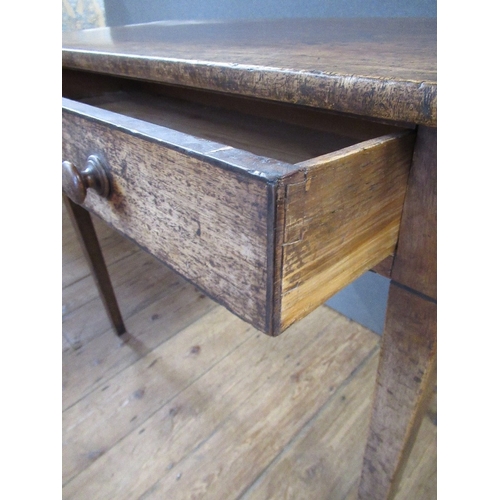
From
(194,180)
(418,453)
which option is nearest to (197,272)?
(194,180)

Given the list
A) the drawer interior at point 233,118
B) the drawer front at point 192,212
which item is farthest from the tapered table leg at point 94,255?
the drawer front at point 192,212

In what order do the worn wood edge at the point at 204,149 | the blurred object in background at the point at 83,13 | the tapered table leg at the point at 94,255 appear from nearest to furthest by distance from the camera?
the worn wood edge at the point at 204,149 < the tapered table leg at the point at 94,255 < the blurred object in background at the point at 83,13

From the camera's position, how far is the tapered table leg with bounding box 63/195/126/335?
86cm

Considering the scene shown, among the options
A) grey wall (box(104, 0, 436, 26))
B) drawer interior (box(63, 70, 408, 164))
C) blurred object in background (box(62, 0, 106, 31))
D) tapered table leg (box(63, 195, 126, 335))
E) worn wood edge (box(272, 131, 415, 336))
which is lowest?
tapered table leg (box(63, 195, 126, 335))

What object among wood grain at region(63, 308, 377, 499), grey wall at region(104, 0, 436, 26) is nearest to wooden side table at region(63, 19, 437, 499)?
grey wall at region(104, 0, 436, 26)

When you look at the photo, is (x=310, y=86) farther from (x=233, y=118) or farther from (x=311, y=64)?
(x=233, y=118)

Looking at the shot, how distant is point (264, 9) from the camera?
35.1 inches

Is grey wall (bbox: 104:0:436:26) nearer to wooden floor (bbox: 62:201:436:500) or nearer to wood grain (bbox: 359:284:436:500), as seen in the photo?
wood grain (bbox: 359:284:436:500)

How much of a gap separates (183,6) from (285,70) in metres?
0.99

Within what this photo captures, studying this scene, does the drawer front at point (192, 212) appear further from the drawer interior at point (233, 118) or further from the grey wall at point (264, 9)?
the grey wall at point (264, 9)

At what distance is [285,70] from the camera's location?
32cm

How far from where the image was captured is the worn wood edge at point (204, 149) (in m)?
0.25

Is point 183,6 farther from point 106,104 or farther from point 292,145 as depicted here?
point 292,145

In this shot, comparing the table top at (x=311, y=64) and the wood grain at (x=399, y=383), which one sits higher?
the table top at (x=311, y=64)
